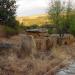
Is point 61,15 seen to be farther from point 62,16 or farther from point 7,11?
point 7,11

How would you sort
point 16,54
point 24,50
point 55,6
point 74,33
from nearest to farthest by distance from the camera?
point 16,54 < point 24,50 < point 55,6 < point 74,33

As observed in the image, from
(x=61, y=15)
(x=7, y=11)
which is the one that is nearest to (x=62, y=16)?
(x=61, y=15)

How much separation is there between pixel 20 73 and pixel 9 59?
233cm

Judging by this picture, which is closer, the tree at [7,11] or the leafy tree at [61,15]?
the tree at [7,11]

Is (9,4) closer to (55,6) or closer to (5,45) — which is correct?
(5,45)

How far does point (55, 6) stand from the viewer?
59.8 metres

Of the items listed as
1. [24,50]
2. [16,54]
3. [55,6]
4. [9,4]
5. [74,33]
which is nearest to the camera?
[16,54]

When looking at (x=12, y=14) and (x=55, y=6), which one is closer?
(x=12, y=14)

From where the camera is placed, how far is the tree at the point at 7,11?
31094mm

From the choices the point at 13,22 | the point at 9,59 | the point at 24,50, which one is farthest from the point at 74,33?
the point at 9,59

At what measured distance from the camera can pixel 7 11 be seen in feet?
104

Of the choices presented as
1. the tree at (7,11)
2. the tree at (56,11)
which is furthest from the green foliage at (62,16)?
the tree at (7,11)

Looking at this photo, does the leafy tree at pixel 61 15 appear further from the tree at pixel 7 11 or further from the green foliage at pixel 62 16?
the tree at pixel 7 11

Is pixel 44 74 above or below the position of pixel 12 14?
below
